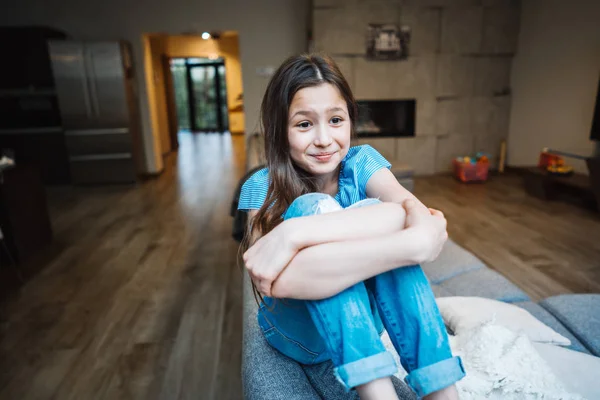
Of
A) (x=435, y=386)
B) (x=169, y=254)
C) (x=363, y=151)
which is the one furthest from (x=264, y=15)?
(x=435, y=386)

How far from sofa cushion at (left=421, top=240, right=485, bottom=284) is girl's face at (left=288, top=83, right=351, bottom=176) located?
3.16 feet

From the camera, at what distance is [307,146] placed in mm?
1033

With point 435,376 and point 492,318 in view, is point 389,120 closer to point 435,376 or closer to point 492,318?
point 492,318

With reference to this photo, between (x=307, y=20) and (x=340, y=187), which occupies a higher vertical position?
(x=307, y=20)

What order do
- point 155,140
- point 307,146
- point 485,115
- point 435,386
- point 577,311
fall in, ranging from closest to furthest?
1. point 435,386
2. point 307,146
3. point 577,311
4. point 485,115
5. point 155,140

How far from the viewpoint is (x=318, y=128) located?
3.35 ft

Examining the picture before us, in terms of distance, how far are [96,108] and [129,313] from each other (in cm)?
372

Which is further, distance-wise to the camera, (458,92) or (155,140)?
(155,140)

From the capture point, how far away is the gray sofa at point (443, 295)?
949 mm

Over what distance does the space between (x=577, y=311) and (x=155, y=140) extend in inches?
218

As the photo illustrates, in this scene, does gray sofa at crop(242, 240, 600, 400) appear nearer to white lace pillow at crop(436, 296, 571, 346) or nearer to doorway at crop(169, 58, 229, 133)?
white lace pillow at crop(436, 296, 571, 346)

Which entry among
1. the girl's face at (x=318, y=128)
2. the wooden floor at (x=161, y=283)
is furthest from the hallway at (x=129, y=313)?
the girl's face at (x=318, y=128)

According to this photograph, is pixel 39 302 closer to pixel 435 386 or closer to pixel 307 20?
pixel 435 386

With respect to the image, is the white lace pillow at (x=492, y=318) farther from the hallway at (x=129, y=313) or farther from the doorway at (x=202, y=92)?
the doorway at (x=202, y=92)
